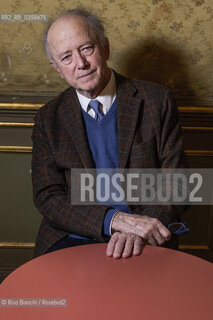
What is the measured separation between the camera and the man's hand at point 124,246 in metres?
1.17

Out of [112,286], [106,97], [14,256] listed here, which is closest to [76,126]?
[106,97]

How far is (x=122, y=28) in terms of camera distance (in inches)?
75.2

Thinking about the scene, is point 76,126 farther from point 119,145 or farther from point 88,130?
point 119,145

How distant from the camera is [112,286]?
100 cm

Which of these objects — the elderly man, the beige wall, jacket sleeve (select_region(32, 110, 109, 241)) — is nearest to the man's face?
the elderly man

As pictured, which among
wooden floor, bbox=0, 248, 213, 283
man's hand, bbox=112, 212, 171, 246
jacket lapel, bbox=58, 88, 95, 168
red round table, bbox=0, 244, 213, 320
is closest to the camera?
red round table, bbox=0, 244, 213, 320

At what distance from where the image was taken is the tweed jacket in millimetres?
1565

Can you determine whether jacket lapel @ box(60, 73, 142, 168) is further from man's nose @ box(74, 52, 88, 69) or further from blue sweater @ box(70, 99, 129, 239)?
man's nose @ box(74, 52, 88, 69)

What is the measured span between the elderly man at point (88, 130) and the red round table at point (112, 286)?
0.32m

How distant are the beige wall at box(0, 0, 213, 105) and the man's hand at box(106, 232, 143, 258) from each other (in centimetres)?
99

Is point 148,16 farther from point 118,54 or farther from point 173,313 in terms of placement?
point 173,313

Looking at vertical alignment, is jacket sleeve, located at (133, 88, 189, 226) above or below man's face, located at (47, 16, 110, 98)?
below

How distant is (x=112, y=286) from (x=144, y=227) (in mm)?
367

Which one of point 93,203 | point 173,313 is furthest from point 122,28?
point 173,313
